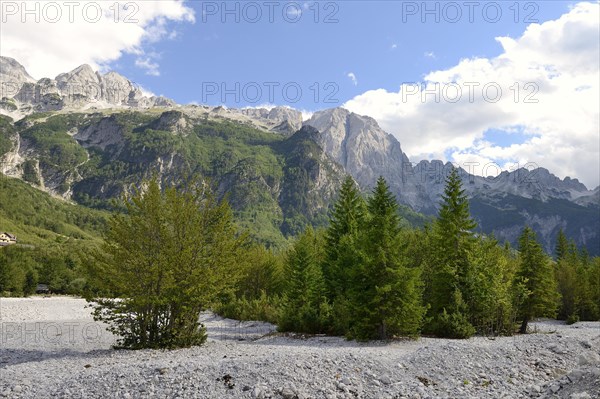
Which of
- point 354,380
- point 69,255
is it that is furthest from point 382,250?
point 69,255

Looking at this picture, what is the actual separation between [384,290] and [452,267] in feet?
34.0

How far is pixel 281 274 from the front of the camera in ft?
217

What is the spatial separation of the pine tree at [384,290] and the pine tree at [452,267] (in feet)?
13.2

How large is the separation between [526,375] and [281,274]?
50.9 m

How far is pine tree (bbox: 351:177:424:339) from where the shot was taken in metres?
25.4

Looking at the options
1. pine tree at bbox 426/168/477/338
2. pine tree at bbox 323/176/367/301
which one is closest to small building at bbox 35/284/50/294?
pine tree at bbox 323/176/367/301

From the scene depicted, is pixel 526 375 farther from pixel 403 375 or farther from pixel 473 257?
pixel 473 257

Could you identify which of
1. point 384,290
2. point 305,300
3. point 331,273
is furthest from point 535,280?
point 384,290

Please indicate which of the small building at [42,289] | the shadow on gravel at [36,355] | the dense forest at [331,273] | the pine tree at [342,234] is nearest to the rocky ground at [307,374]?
the shadow on gravel at [36,355]

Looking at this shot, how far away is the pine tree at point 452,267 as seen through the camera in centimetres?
2933

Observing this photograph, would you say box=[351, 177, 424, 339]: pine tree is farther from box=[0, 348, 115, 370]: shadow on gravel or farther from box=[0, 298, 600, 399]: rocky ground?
box=[0, 348, 115, 370]: shadow on gravel

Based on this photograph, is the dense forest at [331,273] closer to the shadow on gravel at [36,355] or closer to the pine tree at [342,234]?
the pine tree at [342,234]

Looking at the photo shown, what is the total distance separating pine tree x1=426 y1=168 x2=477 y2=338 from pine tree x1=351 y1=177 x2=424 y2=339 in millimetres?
4031

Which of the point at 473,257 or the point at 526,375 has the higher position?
the point at 473,257
